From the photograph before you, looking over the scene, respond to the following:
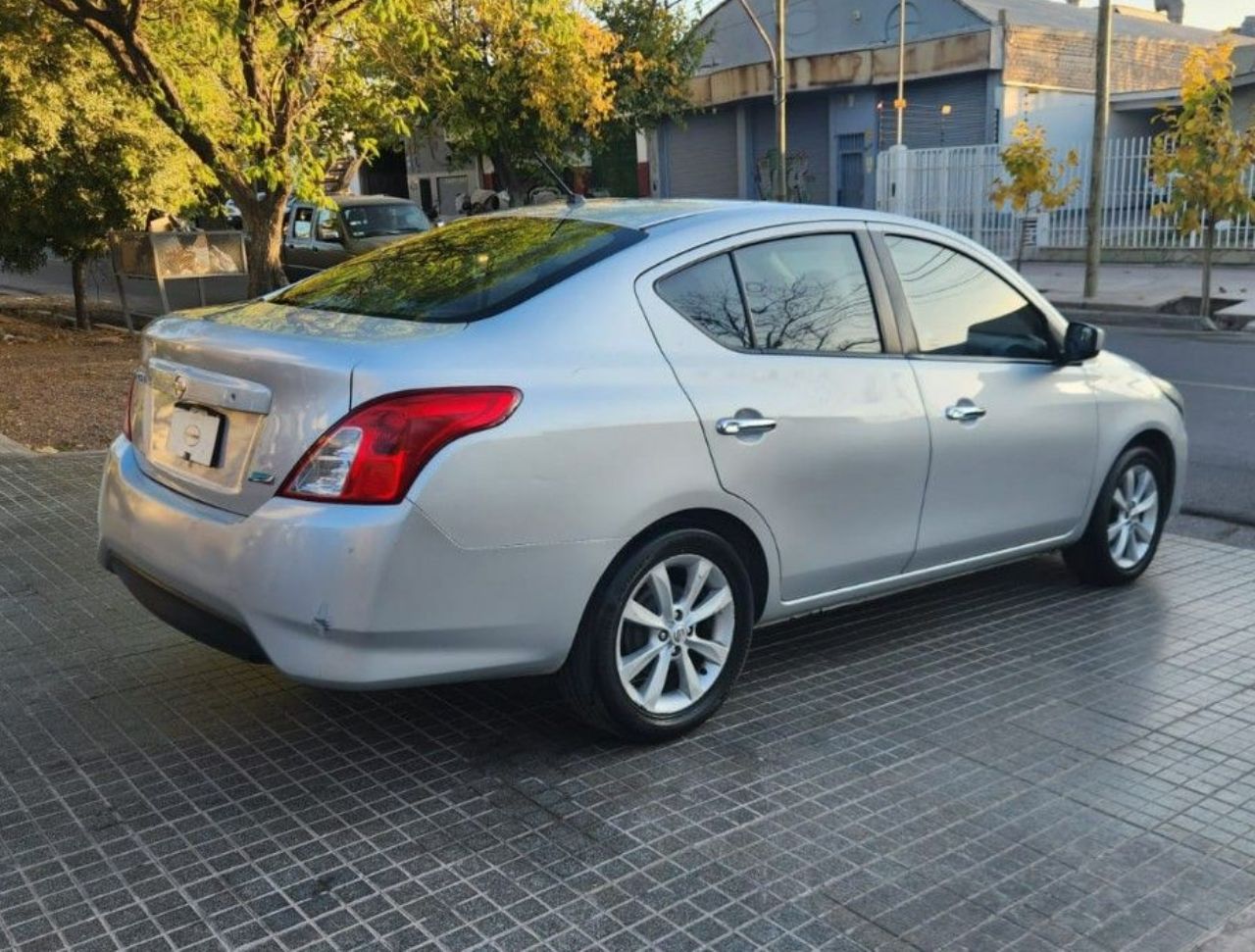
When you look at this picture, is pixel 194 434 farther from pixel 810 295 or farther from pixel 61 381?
pixel 61 381

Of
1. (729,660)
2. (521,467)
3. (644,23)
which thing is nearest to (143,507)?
(521,467)

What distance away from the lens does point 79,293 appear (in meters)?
16.5

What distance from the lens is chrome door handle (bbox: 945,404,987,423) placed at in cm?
464

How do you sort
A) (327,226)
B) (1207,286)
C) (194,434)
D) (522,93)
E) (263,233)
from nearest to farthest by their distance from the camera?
1. (194,434)
2. (263,233)
3. (1207,286)
4. (327,226)
5. (522,93)

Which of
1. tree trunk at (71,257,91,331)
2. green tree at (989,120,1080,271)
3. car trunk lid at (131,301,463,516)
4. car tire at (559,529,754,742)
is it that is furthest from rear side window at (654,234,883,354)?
green tree at (989,120,1080,271)

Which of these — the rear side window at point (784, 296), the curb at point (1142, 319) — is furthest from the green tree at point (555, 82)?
the rear side window at point (784, 296)

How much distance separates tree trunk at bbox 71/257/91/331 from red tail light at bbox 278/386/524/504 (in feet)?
46.3

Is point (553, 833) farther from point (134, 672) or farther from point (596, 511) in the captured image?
point (134, 672)

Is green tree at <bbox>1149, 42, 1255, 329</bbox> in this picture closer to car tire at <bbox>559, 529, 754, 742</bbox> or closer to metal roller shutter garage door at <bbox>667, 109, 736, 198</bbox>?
car tire at <bbox>559, 529, 754, 742</bbox>

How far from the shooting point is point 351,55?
11.6m

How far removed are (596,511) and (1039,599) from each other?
2.69 meters

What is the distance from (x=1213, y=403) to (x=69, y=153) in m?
12.4

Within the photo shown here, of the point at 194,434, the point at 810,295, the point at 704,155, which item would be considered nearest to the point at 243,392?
the point at 194,434

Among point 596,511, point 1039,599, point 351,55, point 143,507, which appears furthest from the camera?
point 351,55
